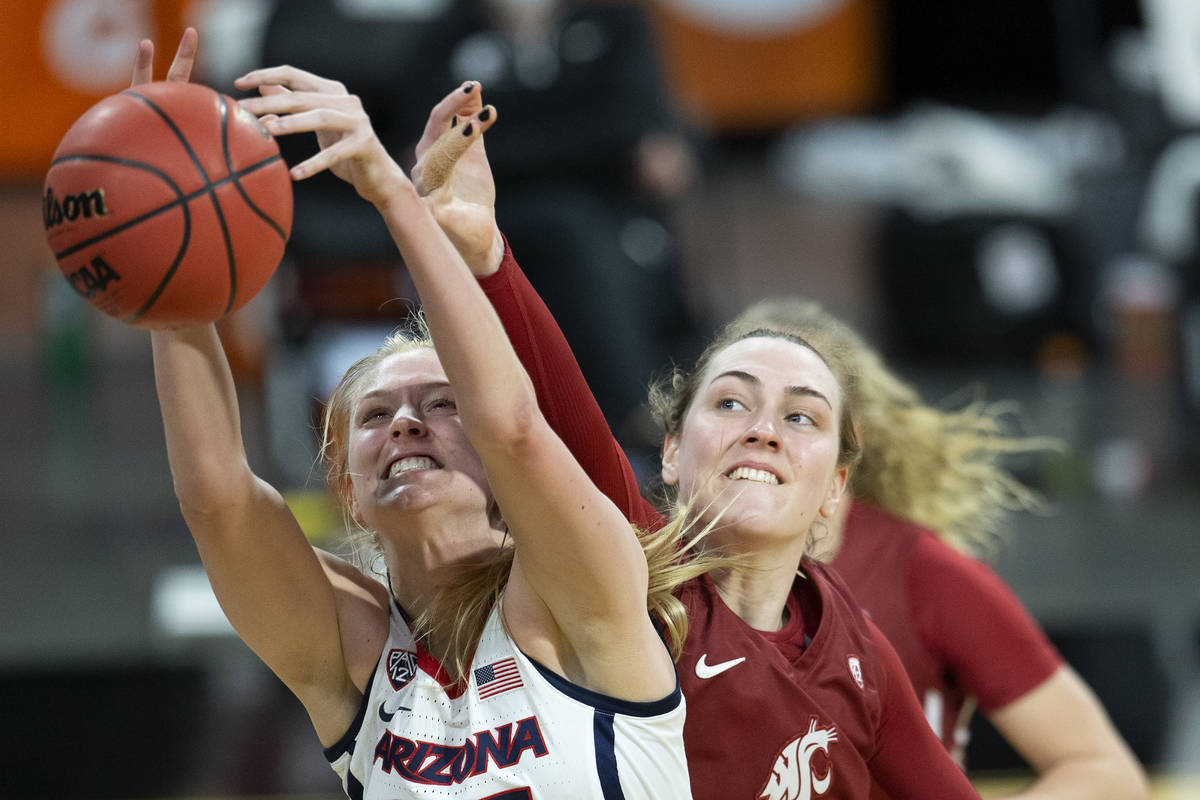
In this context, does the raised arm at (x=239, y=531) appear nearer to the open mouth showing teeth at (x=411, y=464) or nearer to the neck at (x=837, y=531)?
the open mouth showing teeth at (x=411, y=464)

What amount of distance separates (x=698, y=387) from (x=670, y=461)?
0.15 metres

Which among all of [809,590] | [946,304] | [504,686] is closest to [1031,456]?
[946,304]

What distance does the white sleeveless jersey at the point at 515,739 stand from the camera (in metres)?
1.95

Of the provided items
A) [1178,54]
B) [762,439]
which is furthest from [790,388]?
[1178,54]

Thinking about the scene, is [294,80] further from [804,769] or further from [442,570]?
[804,769]

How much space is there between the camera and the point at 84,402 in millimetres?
9109

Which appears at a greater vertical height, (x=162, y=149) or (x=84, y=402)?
(x=162, y=149)

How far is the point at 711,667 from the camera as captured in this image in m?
2.11

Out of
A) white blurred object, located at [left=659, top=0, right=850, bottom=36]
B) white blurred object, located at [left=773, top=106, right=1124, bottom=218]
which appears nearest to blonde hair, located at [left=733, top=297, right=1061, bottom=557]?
white blurred object, located at [left=773, top=106, right=1124, bottom=218]

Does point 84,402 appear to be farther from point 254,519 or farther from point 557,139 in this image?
point 254,519

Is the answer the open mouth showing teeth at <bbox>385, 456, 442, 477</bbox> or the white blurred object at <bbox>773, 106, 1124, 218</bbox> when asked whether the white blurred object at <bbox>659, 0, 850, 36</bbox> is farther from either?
the open mouth showing teeth at <bbox>385, 456, 442, 477</bbox>

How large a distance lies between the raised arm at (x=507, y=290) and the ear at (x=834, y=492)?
1.43ft

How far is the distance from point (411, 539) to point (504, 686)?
293mm

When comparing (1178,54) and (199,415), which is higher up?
(199,415)
